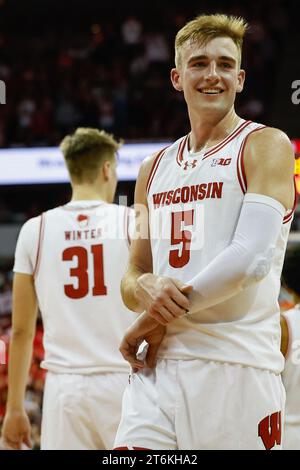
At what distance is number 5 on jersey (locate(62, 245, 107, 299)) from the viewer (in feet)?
14.1

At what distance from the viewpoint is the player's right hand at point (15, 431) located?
4.21 metres

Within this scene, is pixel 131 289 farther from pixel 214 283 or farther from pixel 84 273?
pixel 84 273

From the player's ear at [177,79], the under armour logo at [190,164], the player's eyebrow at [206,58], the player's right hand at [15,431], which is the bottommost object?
the player's right hand at [15,431]

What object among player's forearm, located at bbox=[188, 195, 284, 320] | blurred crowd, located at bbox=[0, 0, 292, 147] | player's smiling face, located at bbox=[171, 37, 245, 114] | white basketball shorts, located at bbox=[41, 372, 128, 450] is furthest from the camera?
blurred crowd, located at bbox=[0, 0, 292, 147]

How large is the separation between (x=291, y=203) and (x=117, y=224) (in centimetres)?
169

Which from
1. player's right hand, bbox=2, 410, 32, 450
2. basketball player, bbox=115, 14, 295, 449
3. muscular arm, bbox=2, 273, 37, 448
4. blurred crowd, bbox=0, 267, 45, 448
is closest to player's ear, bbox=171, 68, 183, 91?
basketball player, bbox=115, 14, 295, 449

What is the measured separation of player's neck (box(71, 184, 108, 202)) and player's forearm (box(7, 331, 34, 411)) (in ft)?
2.58

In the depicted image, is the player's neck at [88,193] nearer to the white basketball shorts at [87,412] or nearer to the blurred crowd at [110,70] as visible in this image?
the white basketball shorts at [87,412]

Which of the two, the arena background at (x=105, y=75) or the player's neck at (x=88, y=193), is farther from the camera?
the arena background at (x=105, y=75)

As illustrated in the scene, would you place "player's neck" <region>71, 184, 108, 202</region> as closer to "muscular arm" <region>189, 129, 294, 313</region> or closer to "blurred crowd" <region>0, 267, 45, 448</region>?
"muscular arm" <region>189, 129, 294, 313</region>

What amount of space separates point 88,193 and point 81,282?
1.73ft

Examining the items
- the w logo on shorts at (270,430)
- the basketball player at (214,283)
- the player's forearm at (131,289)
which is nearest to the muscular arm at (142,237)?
the player's forearm at (131,289)

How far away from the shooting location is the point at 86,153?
4.62 metres

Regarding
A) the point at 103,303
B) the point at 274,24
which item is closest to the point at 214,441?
the point at 103,303
